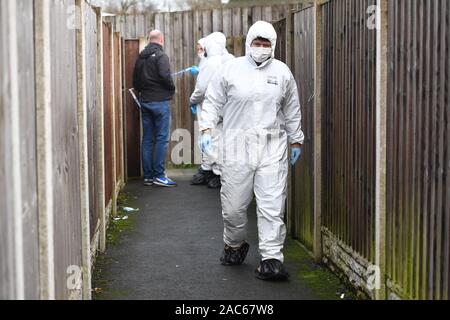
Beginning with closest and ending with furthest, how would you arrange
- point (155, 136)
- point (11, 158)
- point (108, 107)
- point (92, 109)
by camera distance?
point (11, 158) < point (92, 109) < point (108, 107) < point (155, 136)

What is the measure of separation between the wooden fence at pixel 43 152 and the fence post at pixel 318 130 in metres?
2.23

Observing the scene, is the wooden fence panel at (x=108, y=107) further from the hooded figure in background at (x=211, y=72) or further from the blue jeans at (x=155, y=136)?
the blue jeans at (x=155, y=136)

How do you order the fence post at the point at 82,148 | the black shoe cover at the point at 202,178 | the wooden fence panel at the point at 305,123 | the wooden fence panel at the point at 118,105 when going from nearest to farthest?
the fence post at the point at 82,148
the wooden fence panel at the point at 305,123
the wooden fence panel at the point at 118,105
the black shoe cover at the point at 202,178

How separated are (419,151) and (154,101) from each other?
7.45m

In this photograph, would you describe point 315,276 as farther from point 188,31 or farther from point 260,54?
point 188,31

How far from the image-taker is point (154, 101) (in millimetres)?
11344

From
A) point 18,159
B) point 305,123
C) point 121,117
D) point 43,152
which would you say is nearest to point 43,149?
point 43,152

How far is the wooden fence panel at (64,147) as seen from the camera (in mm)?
3961

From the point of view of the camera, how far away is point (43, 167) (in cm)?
348

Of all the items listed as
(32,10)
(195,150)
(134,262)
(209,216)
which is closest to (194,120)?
(195,150)

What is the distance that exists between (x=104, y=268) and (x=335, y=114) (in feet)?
7.83

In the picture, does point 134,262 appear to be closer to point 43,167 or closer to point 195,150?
point 43,167

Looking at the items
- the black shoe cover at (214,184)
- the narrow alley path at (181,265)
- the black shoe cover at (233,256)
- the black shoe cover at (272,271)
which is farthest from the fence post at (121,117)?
the black shoe cover at (272,271)

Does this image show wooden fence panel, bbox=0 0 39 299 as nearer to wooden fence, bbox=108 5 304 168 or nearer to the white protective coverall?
the white protective coverall
